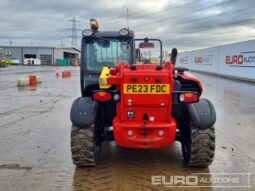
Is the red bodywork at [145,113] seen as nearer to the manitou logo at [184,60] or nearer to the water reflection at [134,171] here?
the water reflection at [134,171]

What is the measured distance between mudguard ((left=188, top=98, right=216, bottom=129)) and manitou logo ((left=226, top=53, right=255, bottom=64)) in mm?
20801

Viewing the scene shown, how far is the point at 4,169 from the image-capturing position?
5.16 m

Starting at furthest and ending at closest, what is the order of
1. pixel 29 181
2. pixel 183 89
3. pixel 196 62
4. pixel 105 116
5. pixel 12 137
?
pixel 196 62, pixel 12 137, pixel 105 116, pixel 183 89, pixel 29 181

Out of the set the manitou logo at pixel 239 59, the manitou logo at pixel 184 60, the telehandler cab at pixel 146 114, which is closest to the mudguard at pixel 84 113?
the telehandler cab at pixel 146 114

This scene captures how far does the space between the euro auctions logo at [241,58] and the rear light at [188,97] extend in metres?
21.0

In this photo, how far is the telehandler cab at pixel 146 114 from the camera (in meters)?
4.69

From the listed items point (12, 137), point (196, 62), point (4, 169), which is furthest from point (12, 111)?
point (196, 62)

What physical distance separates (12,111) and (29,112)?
2.21 ft

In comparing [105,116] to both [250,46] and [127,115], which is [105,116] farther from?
[250,46]

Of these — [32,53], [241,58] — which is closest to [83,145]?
[241,58]

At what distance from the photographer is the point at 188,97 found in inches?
192

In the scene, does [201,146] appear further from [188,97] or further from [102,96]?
[102,96]

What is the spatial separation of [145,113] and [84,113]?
3.19 ft

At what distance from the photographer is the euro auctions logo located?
80.6 ft
